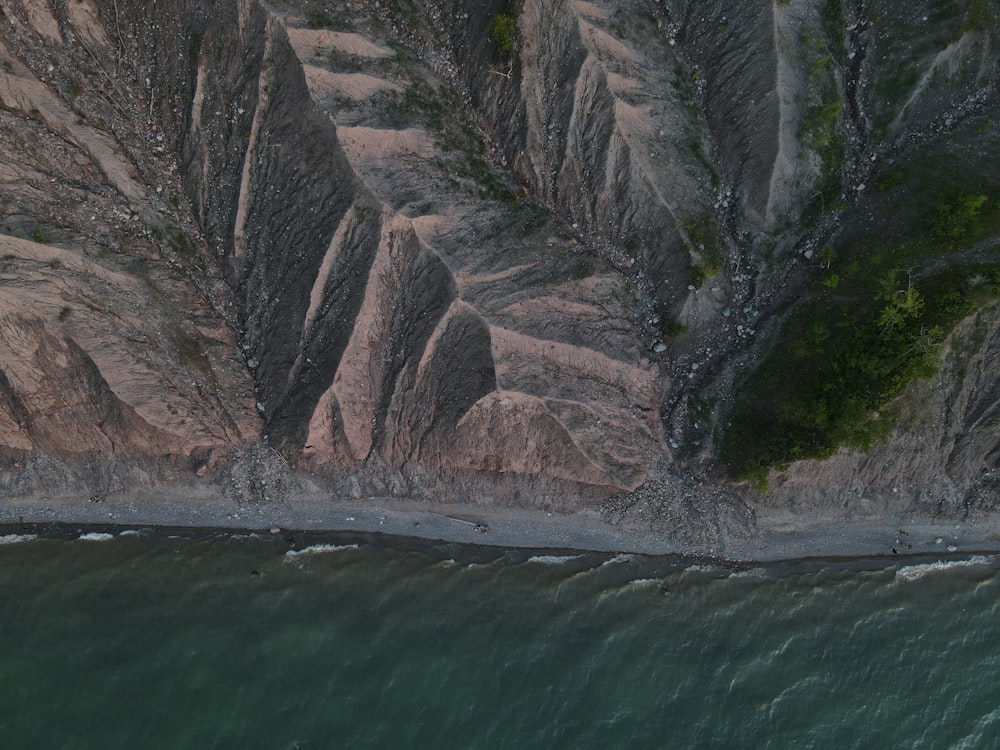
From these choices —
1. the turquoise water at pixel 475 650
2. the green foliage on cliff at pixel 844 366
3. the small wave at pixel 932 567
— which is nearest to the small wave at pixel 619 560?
the turquoise water at pixel 475 650

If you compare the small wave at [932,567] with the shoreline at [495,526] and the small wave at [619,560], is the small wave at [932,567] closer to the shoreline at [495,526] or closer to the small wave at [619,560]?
the shoreline at [495,526]

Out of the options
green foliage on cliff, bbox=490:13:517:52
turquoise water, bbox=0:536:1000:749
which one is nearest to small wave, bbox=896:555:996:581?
turquoise water, bbox=0:536:1000:749

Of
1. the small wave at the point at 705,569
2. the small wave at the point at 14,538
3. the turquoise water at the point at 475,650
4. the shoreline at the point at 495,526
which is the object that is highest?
the shoreline at the point at 495,526

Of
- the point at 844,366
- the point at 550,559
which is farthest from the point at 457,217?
the point at 844,366

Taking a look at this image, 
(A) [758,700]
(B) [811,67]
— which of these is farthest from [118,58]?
(A) [758,700]

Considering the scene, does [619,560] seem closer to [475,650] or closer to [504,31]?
[475,650]

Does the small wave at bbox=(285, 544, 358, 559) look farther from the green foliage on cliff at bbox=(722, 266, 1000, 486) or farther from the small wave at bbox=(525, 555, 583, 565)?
the green foliage on cliff at bbox=(722, 266, 1000, 486)
